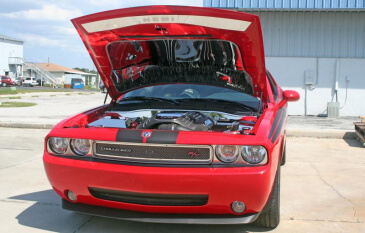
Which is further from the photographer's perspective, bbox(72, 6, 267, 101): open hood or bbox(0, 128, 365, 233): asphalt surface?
bbox(0, 128, 365, 233): asphalt surface

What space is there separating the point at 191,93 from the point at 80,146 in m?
1.62

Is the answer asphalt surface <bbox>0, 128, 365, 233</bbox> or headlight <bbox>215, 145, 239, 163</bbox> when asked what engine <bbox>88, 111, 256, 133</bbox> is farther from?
asphalt surface <bbox>0, 128, 365, 233</bbox>

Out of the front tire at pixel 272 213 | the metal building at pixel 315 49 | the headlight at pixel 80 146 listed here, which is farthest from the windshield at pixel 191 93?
the metal building at pixel 315 49

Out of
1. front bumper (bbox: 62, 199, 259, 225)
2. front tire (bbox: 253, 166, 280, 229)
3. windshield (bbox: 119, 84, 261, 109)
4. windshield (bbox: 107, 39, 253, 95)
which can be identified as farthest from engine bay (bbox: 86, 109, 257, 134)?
front bumper (bbox: 62, 199, 259, 225)

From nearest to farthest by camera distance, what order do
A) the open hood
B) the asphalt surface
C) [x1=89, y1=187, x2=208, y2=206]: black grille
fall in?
[x1=89, y1=187, x2=208, y2=206]: black grille
the open hood
the asphalt surface

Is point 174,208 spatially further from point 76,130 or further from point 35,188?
point 35,188

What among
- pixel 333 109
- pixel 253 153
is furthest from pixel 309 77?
pixel 253 153

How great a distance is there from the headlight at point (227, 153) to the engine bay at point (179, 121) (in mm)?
261

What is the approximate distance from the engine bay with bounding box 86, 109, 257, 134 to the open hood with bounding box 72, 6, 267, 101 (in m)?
0.41

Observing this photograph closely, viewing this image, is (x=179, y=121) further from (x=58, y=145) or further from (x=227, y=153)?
(x=58, y=145)

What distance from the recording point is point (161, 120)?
128 inches

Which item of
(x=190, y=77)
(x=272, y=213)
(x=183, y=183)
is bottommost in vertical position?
(x=272, y=213)

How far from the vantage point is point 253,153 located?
9.05 ft

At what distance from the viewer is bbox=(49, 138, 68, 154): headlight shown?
3111 millimetres
